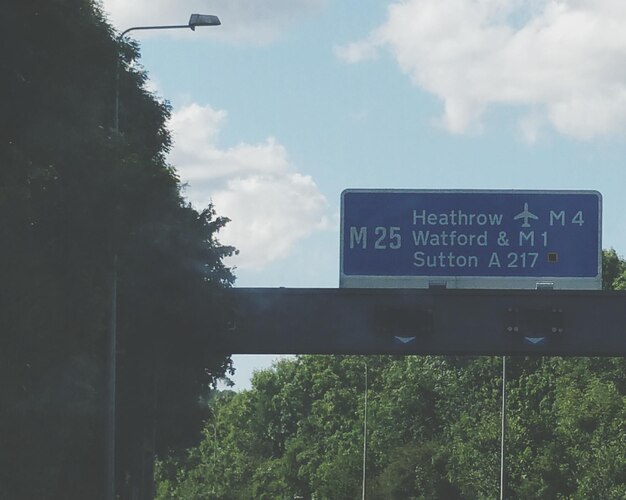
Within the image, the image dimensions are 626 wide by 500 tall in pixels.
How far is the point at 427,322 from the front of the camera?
33906mm

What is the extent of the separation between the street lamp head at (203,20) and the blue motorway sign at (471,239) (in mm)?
4696

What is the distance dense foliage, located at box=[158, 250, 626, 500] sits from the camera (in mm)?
73438

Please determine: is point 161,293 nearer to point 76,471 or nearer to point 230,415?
point 76,471

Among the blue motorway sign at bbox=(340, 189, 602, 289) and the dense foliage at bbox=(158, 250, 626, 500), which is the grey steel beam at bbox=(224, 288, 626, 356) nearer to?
the blue motorway sign at bbox=(340, 189, 602, 289)

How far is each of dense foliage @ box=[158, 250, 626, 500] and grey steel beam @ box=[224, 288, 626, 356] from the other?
8.00 meters

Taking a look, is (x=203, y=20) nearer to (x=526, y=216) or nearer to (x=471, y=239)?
Answer: (x=471, y=239)

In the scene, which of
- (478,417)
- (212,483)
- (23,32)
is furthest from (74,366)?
(212,483)

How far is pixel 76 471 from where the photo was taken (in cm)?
3259

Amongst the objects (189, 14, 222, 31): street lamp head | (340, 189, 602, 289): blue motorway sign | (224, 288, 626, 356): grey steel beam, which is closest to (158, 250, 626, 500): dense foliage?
(224, 288, 626, 356): grey steel beam

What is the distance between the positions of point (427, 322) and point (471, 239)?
248 centimetres

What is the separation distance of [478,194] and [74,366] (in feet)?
34.0

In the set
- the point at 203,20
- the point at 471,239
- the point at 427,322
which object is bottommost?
the point at 427,322

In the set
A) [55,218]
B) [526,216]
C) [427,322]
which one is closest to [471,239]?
[526,216]

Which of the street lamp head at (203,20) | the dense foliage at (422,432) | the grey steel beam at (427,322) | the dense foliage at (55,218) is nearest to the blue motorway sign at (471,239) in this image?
the grey steel beam at (427,322)
